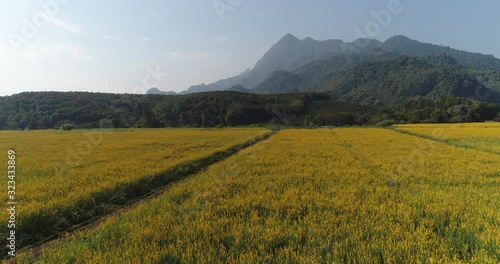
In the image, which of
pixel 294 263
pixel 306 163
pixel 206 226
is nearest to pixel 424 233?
pixel 294 263

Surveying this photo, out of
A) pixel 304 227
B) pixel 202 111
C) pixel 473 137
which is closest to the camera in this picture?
pixel 304 227

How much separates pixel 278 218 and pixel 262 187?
283cm

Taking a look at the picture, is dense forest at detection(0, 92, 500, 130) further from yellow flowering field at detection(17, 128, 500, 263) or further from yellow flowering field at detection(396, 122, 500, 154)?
yellow flowering field at detection(17, 128, 500, 263)

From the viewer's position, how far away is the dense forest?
8950 cm

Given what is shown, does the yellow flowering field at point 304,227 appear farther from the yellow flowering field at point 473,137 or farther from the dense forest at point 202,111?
the dense forest at point 202,111

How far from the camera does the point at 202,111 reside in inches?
4673

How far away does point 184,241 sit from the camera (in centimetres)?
495

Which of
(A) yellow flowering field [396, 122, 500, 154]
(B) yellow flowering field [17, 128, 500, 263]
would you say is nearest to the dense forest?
(A) yellow flowering field [396, 122, 500, 154]

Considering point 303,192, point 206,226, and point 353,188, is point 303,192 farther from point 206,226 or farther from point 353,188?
point 206,226

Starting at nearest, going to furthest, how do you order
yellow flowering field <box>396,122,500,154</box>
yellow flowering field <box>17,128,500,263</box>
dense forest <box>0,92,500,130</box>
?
yellow flowering field <box>17,128,500,263</box>
yellow flowering field <box>396,122,500,154</box>
dense forest <box>0,92,500,130</box>

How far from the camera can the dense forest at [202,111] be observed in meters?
89.5

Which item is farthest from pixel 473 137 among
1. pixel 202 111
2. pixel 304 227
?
pixel 202 111

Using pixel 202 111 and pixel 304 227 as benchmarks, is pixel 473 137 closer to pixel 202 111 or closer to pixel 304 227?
pixel 304 227

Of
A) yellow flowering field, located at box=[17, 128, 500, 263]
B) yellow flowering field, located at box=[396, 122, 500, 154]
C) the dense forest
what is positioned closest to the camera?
yellow flowering field, located at box=[17, 128, 500, 263]
